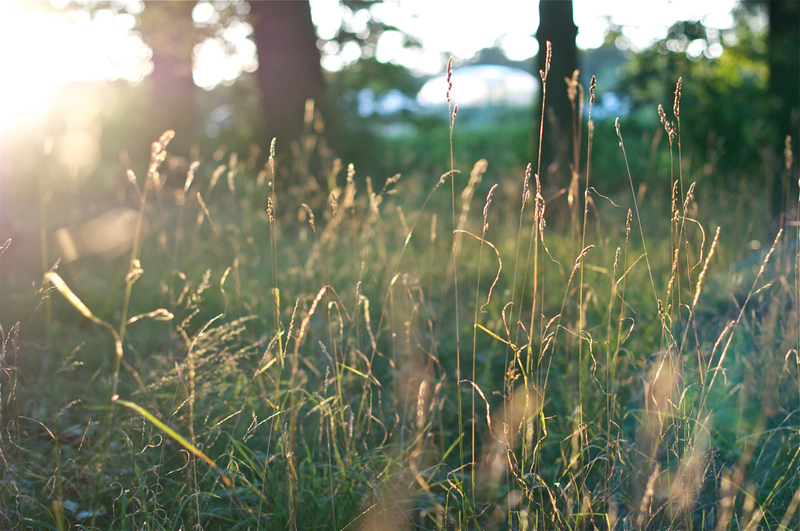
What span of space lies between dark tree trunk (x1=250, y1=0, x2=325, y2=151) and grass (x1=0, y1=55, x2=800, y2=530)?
2.68 metres

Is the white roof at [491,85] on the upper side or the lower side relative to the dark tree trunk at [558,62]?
lower

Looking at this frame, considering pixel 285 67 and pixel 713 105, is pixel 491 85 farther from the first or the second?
pixel 285 67

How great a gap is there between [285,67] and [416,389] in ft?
17.1

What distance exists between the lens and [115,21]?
8.10 metres

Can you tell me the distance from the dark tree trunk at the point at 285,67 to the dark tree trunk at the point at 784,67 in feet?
17.9

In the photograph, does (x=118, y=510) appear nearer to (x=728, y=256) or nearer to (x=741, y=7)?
(x=728, y=256)

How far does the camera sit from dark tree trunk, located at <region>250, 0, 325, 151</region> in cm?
636

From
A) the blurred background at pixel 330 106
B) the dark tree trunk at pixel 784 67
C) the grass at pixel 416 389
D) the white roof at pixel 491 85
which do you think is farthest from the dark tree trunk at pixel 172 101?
the white roof at pixel 491 85

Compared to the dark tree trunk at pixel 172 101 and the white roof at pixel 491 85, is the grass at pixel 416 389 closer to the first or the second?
the dark tree trunk at pixel 172 101

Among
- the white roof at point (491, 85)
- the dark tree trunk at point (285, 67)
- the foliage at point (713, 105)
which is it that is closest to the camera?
the dark tree trunk at point (285, 67)

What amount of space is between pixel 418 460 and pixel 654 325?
1.29 meters

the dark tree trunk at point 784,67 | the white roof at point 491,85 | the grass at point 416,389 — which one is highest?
the dark tree trunk at point 784,67

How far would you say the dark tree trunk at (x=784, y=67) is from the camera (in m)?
6.37

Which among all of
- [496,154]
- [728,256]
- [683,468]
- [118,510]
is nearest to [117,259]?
[118,510]
